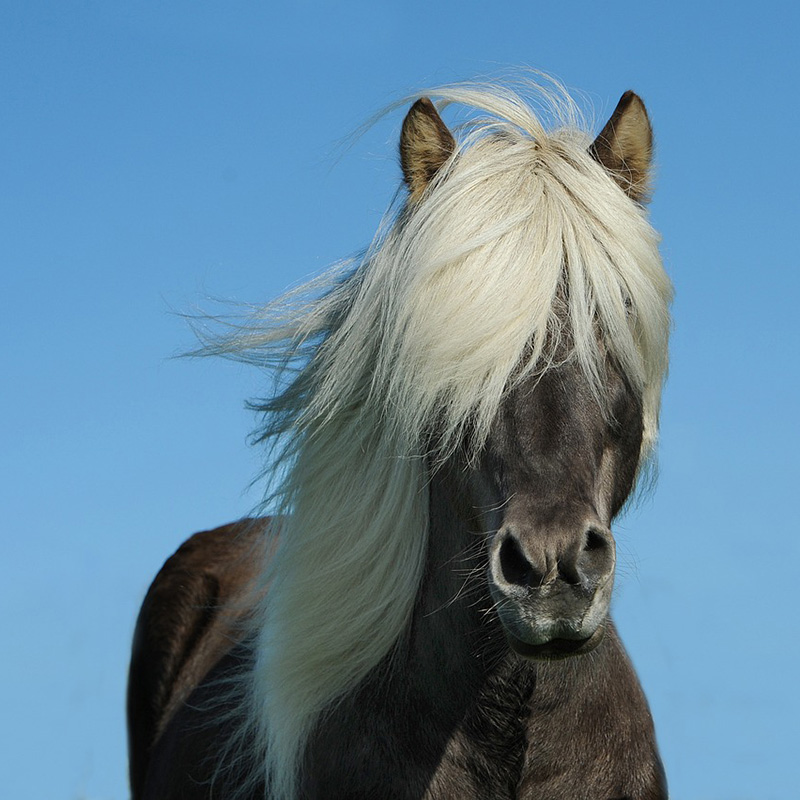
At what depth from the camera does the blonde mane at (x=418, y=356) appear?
3.41m

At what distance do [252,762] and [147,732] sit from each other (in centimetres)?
197

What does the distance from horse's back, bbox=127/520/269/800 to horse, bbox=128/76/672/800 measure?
1.72 meters

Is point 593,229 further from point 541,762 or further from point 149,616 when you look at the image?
point 149,616

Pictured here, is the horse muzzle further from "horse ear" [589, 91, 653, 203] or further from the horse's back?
the horse's back

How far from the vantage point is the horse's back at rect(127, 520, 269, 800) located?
5871 mm

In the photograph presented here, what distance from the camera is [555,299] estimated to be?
3488mm

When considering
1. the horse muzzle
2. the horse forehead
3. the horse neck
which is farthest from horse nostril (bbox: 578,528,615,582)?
the horse neck

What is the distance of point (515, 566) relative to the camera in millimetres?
3074

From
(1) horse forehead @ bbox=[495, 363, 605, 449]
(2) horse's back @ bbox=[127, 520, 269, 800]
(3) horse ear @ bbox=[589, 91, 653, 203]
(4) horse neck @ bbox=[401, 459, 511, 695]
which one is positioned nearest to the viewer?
(1) horse forehead @ bbox=[495, 363, 605, 449]

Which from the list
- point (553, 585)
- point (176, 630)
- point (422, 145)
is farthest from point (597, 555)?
point (176, 630)

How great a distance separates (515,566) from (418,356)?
28.5 inches

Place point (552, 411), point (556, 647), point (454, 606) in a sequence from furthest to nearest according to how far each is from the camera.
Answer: point (454, 606), point (552, 411), point (556, 647)

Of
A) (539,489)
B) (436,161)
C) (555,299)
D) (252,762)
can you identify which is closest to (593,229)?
(555,299)

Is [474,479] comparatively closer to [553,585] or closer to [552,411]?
[552,411]
